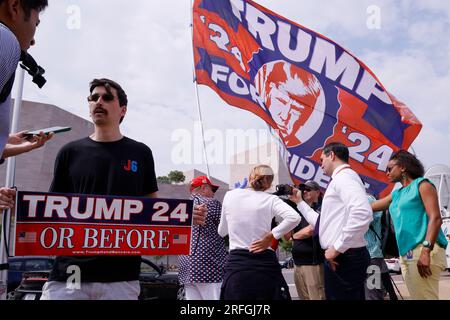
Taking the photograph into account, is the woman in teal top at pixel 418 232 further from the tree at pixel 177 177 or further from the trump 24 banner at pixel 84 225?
the tree at pixel 177 177

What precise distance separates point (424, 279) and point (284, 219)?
1.18 m

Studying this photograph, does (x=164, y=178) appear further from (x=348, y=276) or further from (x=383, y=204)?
(x=348, y=276)

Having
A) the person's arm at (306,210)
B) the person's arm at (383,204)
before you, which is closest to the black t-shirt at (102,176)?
the person's arm at (306,210)

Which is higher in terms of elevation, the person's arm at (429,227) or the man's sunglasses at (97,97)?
the man's sunglasses at (97,97)

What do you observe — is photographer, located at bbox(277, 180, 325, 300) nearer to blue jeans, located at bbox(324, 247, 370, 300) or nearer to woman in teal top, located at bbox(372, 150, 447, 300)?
woman in teal top, located at bbox(372, 150, 447, 300)

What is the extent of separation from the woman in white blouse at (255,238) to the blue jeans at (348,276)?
40cm

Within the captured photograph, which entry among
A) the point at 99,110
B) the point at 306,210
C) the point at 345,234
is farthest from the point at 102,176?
the point at 306,210

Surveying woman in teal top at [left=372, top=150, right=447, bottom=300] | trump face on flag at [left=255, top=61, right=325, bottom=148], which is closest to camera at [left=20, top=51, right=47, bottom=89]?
woman in teal top at [left=372, top=150, right=447, bottom=300]

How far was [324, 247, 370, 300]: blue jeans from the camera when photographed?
322 centimetres

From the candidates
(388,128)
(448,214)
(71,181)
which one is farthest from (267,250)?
(448,214)

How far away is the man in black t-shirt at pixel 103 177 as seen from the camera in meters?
2.54

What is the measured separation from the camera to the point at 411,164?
3832mm

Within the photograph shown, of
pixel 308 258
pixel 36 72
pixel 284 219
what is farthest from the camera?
pixel 308 258
